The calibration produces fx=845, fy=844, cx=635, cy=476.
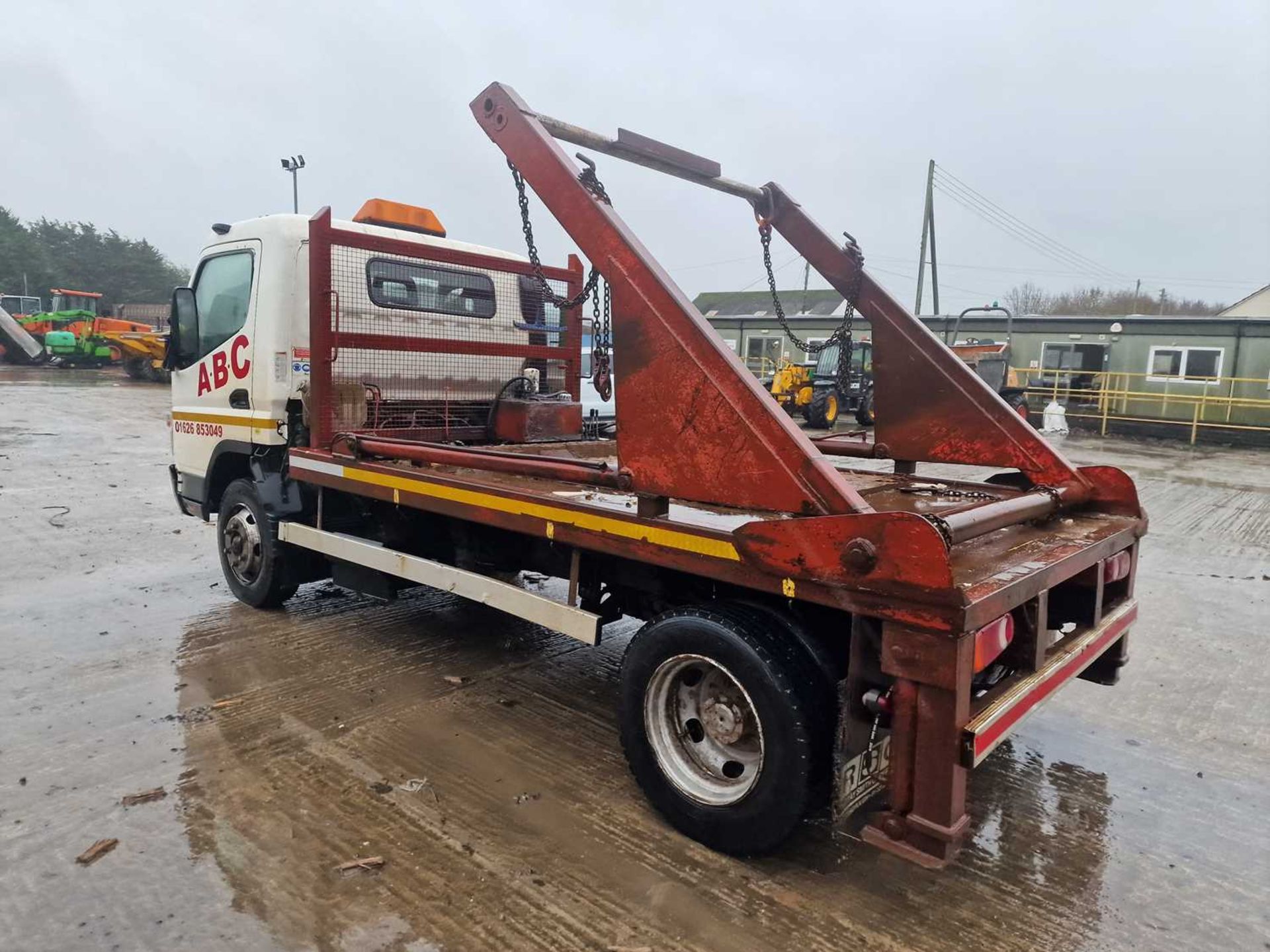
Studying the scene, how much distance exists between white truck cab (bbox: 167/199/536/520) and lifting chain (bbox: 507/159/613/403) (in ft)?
4.94

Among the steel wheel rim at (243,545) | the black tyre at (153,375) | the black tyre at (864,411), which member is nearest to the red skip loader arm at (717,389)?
the steel wheel rim at (243,545)

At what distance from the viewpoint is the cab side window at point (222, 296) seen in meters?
5.27

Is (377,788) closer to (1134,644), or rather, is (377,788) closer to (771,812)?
(771,812)

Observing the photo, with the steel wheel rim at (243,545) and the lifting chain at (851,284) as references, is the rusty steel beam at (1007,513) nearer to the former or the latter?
the lifting chain at (851,284)

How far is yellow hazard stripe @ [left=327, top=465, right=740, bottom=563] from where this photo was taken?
285cm

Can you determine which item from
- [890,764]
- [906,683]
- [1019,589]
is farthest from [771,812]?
[1019,589]

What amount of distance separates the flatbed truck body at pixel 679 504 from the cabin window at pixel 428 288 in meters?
0.02

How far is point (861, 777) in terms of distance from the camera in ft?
8.65

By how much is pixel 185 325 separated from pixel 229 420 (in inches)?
31.8

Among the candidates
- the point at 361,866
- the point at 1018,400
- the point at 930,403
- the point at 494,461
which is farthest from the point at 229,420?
the point at 1018,400

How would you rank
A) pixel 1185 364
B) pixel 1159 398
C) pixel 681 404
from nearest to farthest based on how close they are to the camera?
1. pixel 681 404
2. pixel 1159 398
3. pixel 1185 364

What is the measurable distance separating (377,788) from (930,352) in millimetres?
3134

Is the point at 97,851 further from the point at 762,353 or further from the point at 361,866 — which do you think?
the point at 762,353

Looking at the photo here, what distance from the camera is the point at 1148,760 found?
12.2 feet
